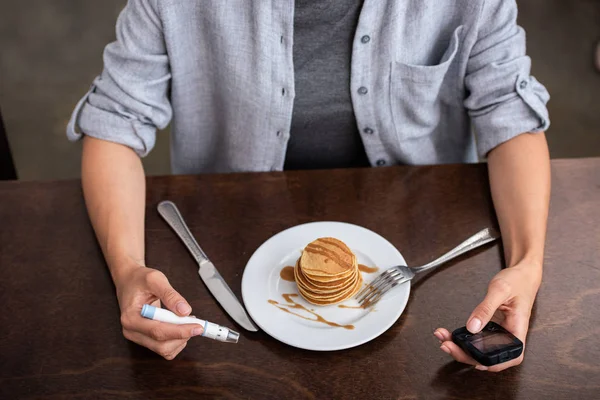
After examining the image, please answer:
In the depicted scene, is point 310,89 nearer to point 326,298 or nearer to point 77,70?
point 326,298

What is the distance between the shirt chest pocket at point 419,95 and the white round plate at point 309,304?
321 mm

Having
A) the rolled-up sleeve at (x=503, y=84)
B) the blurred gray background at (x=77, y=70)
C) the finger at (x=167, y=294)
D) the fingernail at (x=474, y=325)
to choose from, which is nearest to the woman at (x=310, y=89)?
the rolled-up sleeve at (x=503, y=84)

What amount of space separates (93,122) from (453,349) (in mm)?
704

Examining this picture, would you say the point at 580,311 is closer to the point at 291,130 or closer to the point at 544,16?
the point at 291,130

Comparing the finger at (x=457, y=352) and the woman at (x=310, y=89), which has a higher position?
the woman at (x=310, y=89)

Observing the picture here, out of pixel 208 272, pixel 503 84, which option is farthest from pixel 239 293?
pixel 503 84

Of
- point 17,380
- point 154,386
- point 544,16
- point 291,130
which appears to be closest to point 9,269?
point 17,380

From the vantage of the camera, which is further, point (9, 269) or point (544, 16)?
point (544, 16)

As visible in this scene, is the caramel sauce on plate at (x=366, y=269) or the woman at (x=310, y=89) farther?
the woman at (x=310, y=89)

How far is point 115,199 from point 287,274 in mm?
312

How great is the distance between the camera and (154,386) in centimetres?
77

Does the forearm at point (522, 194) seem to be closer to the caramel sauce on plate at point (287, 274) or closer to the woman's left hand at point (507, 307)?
the woman's left hand at point (507, 307)

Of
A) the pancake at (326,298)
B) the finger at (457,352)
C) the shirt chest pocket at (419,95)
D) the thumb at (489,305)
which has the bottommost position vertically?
the pancake at (326,298)

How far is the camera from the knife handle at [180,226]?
937 millimetres
